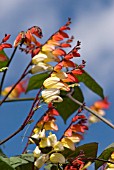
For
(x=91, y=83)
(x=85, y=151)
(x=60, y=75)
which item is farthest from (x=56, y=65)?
(x=91, y=83)

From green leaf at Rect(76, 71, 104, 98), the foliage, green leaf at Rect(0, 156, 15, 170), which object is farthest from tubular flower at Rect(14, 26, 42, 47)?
green leaf at Rect(76, 71, 104, 98)

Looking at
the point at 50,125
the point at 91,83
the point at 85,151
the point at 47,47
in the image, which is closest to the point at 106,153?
the point at 85,151

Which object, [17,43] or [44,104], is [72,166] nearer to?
[44,104]

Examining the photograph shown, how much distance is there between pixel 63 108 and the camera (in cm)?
157

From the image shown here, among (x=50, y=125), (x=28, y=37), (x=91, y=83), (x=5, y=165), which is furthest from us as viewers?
(x=91, y=83)

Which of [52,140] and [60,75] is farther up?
[60,75]

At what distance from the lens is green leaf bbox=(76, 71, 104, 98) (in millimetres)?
1484

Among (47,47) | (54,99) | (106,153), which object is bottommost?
(106,153)

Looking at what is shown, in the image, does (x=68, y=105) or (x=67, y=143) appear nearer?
(x=67, y=143)

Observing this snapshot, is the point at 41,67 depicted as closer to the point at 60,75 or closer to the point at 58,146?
the point at 60,75

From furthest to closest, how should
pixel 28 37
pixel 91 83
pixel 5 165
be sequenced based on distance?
1. pixel 91 83
2. pixel 28 37
3. pixel 5 165

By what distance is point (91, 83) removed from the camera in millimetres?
1505

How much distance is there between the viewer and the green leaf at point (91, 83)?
1.48m

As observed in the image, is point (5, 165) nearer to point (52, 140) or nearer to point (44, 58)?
point (52, 140)
